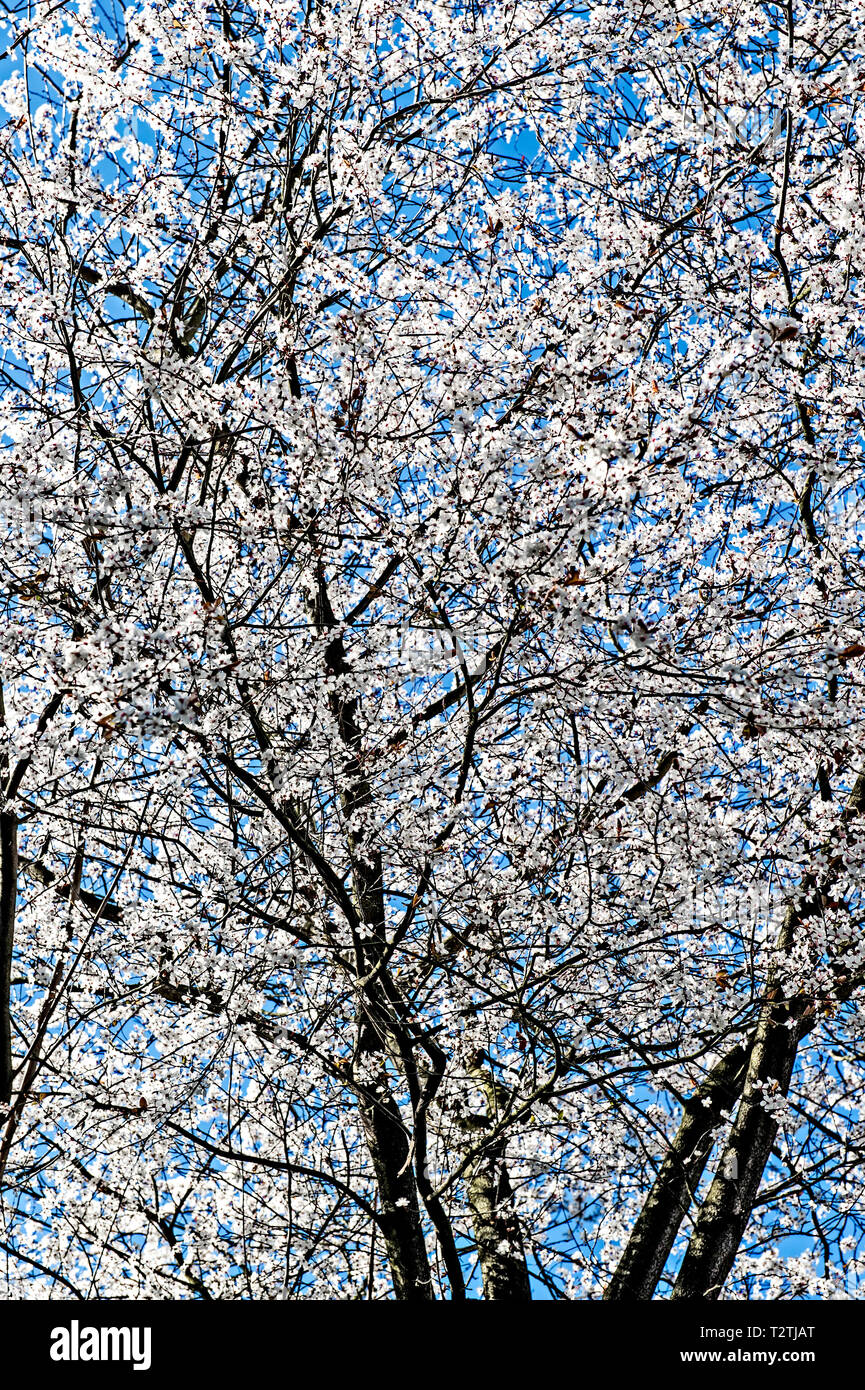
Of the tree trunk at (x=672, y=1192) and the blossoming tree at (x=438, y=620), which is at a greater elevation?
the blossoming tree at (x=438, y=620)

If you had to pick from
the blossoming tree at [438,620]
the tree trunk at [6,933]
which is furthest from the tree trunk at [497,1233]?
the tree trunk at [6,933]

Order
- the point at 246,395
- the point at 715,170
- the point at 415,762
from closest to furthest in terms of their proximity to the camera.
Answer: the point at 246,395, the point at 415,762, the point at 715,170

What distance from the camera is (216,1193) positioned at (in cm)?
701

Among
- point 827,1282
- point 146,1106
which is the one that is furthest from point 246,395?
point 827,1282

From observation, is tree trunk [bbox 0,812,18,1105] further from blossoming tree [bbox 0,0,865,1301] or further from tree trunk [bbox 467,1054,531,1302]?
tree trunk [bbox 467,1054,531,1302]

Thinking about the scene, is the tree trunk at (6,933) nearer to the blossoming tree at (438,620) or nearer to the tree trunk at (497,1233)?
the blossoming tree at (438,620)

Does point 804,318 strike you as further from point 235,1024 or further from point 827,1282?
point 827,1282

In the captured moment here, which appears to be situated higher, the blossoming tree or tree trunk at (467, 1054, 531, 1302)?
the blossoming tree

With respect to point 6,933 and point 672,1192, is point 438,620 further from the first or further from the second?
point 672,1192

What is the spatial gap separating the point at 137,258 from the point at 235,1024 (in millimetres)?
3721

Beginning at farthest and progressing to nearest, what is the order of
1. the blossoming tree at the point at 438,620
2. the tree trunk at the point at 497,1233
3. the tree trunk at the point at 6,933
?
the tree trunk at the point at 497,1233
the blossoming tree at the point at 438,620
the tree trunk at the point at 6,933

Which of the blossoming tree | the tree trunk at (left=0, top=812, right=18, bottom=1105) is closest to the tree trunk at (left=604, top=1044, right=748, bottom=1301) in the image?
the blossoming tree

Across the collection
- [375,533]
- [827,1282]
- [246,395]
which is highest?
[246,395]

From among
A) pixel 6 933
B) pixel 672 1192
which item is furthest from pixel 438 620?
pixel 672 1192
